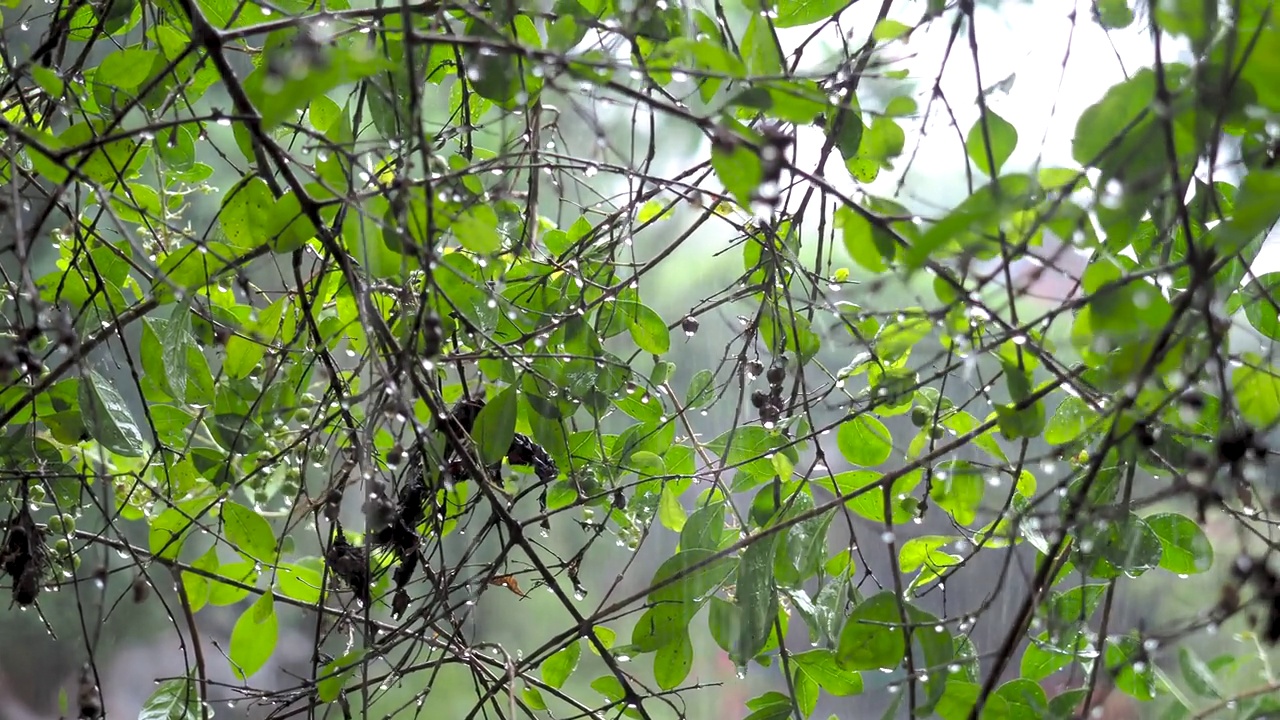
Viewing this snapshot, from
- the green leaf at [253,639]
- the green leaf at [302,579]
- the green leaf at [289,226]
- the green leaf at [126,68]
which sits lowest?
the green leaf at [253,639]

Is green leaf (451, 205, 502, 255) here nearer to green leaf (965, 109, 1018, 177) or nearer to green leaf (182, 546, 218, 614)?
green leaf (965, 109, 1018, 177)

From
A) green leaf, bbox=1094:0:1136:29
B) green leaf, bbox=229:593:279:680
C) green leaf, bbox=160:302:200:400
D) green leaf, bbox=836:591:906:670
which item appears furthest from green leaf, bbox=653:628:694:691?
green leaf, bbox=1094:0:1136:29

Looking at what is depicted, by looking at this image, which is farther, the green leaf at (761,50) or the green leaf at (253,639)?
the green leaf at (253,639)

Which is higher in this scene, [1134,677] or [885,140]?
[885,140]

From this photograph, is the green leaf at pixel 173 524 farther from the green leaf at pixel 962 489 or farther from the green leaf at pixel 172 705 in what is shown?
the green leaf at pixel 962 489

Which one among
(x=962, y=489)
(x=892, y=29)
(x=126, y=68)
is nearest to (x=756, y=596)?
(x=962, y=489)

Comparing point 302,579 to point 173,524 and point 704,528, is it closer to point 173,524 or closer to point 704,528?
point 173,524

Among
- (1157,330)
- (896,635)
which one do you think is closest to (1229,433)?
(1157,330)

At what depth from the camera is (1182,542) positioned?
65cm

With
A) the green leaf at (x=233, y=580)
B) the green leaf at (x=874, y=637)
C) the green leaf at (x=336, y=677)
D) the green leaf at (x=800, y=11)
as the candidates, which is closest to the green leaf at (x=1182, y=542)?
the green leaf at (x=874, y=637)

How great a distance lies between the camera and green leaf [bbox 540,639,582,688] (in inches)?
29.9

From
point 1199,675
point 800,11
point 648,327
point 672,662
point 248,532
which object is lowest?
point 1199,675

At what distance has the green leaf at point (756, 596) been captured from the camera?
634 mm

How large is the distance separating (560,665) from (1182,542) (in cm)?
47
